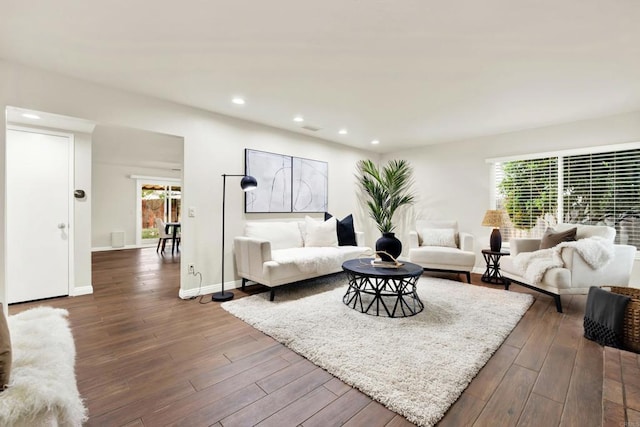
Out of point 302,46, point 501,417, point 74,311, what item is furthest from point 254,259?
point 501,417

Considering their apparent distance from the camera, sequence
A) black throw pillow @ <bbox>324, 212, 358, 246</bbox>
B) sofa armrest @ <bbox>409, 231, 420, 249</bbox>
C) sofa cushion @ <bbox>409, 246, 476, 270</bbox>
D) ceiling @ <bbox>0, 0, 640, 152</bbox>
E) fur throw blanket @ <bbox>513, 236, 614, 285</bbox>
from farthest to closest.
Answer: sofa armrest @ <bbox>409, 231, 420, 249</bbox> → black throw pillow @ <bbox>324, 212, 358, 246</bbox> → sofa cushion @ <bbox>409, 246, 476, 270</bbox> → fur throw blanket @ <bbox>513, 236, 614, 285</bbox> → ceiling @ <bbox>0, 0, 640, 152</bbox>

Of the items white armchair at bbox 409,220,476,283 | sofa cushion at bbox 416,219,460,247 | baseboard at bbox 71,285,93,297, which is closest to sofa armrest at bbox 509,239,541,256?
white armchair at bbox 409,220,476,283

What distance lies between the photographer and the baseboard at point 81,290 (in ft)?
11.3

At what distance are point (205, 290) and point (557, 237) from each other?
4292 millimetres

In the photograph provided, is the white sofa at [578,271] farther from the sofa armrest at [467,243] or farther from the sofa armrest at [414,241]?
the sofa armrest at [414,241]

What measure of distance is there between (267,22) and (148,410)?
245 centimetres

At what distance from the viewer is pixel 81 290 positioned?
3508mm

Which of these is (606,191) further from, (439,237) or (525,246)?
(439,237)

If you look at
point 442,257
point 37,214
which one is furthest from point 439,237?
point 37,214

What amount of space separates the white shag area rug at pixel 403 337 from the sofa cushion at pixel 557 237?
683 mm

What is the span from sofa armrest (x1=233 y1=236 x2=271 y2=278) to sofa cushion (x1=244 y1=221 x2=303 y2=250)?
0.71 feet

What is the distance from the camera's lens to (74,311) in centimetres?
296

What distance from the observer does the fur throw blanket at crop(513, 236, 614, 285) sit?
115 inches

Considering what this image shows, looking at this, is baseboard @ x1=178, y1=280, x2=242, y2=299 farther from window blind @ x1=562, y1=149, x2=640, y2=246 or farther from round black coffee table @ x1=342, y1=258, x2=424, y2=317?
window blind @ x1=562, y1=149, x2=640, y2=246
